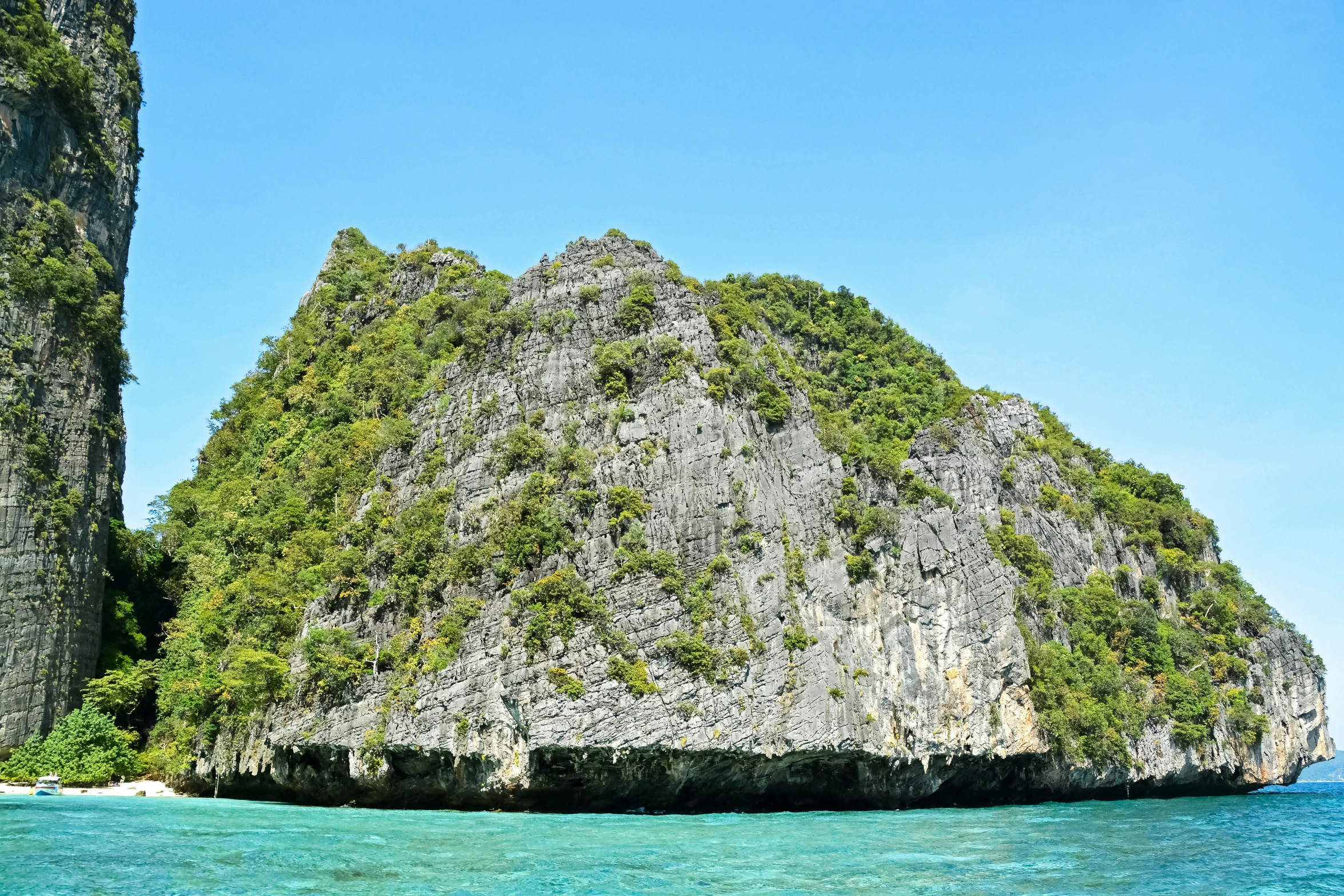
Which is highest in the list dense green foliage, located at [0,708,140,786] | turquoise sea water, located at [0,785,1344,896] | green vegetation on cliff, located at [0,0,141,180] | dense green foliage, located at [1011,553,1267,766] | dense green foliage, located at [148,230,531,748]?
green vegetation on cliff, located at [0,0,141,180]

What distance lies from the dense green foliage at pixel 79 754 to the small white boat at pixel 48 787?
707 millimetres

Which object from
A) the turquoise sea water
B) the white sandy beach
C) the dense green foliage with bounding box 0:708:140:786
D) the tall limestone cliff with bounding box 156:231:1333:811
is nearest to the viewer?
the turquoise sea water

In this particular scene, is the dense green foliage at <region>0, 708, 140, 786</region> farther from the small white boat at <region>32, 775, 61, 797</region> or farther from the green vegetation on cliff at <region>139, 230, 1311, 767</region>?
the green vegetation on cliff at <region>139, 230, 1311, 767</region>

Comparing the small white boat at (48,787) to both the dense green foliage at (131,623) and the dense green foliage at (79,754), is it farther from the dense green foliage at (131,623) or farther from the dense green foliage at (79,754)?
the dense green foliage at (131,623)

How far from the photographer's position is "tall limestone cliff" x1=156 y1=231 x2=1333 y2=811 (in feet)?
101

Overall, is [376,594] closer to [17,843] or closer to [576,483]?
[576,483]

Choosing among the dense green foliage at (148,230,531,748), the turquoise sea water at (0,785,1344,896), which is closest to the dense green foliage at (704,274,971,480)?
the dense green foliage at (148,230,531,748)

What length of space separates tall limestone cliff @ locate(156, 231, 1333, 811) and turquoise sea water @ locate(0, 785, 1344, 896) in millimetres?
3007

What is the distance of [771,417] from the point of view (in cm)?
4116

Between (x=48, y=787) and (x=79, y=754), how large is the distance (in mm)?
Answer: 3072

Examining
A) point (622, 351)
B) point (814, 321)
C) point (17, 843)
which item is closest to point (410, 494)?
point (622, 351)

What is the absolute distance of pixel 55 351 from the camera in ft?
123

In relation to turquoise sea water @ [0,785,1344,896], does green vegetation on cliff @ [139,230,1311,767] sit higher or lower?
higher

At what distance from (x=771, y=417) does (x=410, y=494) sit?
15.3m
